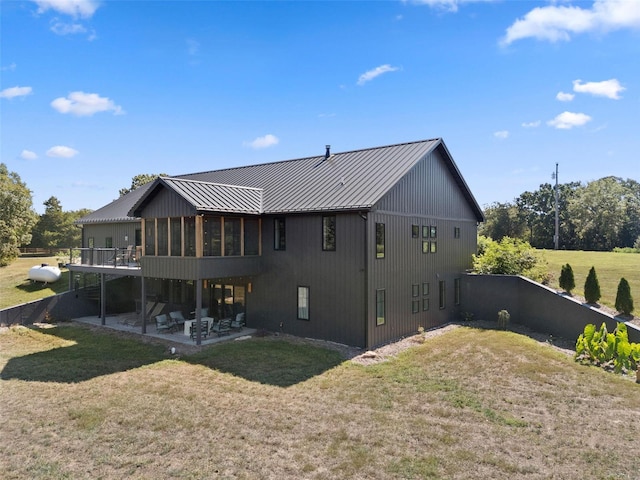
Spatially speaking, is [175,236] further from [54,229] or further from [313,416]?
[54,229]

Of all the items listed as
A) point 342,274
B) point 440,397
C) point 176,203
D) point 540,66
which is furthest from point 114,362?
point 540,66

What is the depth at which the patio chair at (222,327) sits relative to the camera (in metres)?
15.3

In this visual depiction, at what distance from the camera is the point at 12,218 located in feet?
124

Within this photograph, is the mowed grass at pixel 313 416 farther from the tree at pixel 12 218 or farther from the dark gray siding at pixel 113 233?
the tree at pixel 12 218

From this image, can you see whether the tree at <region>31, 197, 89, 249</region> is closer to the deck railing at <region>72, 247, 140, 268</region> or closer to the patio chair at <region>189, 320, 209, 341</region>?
the deck railing at <region>72, 247, 140, 268</region>

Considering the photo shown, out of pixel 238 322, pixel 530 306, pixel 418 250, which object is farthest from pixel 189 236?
pixel 530 306

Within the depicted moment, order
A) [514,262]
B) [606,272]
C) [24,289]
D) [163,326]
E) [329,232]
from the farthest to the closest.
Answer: [24,289]
[606,272]
[514,262]
[163,326]
[329,232]

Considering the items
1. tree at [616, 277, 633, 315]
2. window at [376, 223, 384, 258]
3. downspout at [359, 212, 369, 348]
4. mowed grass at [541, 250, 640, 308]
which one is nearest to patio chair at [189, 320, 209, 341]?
downspout at [359, 212, 369, 348]

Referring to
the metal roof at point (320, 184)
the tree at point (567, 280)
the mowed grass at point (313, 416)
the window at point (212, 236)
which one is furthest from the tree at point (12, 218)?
the tree at point (567, 280)

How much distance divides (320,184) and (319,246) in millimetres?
2988

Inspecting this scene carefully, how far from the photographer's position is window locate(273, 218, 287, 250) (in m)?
15.6

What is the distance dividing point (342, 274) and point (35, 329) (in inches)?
547

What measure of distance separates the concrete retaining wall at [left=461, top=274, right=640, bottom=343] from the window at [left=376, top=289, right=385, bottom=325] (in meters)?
6.79

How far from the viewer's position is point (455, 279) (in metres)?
19.3
